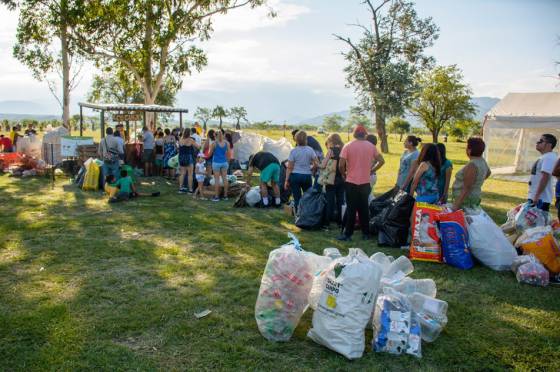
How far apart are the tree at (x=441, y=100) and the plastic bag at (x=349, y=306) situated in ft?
90.9

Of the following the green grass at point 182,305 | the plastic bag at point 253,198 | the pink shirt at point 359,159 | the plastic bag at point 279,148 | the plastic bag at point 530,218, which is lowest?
the green grass at point 182,305

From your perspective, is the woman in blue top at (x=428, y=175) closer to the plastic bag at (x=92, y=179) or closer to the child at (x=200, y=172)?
the child at (x=200, y=172)

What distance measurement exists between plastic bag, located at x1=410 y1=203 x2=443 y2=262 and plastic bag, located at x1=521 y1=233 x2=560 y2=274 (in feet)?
3.52

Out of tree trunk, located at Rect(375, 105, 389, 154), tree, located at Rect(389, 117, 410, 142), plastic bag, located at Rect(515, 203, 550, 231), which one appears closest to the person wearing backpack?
plastic bag, located at Rect(515, 203, 550, 231)

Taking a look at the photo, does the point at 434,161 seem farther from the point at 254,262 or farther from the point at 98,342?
the point at 98,342

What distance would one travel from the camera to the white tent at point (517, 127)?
14977 millimetres

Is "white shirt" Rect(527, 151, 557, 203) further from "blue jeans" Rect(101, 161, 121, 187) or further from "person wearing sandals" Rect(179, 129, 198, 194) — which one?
"blue jeans" Rect(101, 161, 121, 187)

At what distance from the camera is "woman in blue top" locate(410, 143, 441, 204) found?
5812mm

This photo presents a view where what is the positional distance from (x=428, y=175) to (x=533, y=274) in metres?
1.73

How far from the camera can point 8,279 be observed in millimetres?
4605

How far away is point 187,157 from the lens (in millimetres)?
10266

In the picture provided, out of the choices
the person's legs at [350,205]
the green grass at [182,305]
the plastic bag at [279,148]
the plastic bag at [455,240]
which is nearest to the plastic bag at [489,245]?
the plastic bag at [455,240]

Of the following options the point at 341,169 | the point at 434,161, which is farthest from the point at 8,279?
the point at 434,161

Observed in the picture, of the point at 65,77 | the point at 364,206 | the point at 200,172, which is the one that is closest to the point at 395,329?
the point at 364,206
